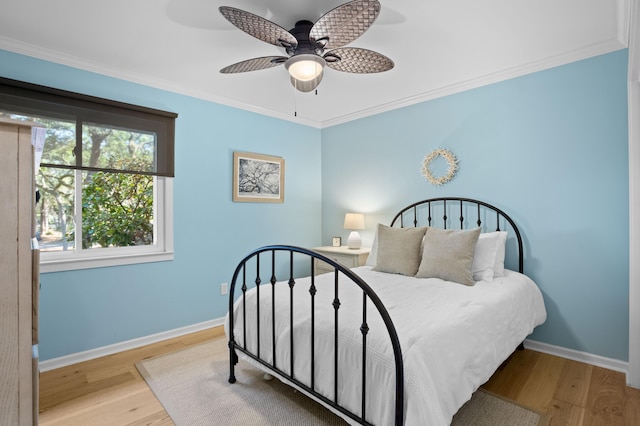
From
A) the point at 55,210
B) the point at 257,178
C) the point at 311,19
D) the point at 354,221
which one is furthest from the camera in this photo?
the point at 354,221

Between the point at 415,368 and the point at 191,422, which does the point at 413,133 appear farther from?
the point at 191,422

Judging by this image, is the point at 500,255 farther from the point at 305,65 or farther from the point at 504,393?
the point at 305,65

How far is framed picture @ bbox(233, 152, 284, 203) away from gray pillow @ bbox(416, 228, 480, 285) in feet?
6.37

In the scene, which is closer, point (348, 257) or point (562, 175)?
point (562, 175)

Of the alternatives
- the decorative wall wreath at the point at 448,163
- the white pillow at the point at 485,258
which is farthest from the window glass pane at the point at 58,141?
the white pillow at the point at 485,258

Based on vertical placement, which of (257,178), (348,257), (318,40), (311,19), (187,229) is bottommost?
(348,257)

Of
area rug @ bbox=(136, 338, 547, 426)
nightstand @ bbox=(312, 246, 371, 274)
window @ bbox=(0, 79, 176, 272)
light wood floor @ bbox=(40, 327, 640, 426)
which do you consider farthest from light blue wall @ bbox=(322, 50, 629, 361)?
window @ bbox=(0, 79, 176, 272)

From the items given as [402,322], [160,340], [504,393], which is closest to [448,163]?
[504,393]

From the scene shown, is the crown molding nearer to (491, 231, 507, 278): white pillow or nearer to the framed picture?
the framed picture

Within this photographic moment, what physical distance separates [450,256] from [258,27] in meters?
1.98

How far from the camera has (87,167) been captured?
264 centimetres

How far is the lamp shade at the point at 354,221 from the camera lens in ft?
12.7

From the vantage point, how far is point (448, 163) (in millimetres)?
3236

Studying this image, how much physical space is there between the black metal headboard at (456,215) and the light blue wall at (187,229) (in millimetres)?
1415
